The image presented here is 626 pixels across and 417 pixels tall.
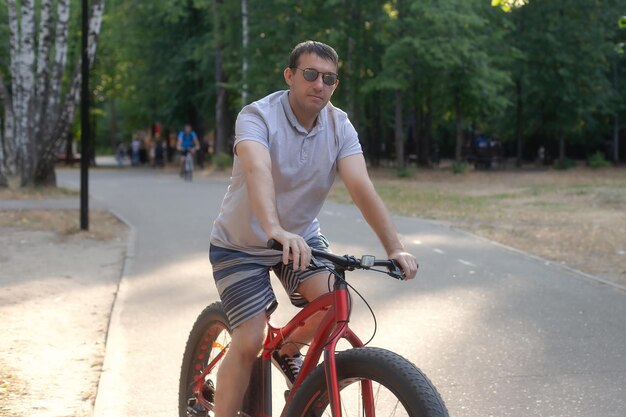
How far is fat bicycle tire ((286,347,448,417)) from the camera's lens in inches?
124

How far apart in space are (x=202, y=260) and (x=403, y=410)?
8.69 meters

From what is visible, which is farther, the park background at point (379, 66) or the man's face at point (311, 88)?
the park background at point (379, 66)

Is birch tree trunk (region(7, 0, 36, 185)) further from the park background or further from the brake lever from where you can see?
the brake lever

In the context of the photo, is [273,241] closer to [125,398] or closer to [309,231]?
[309,231]

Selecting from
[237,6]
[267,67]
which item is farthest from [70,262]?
[237,6]

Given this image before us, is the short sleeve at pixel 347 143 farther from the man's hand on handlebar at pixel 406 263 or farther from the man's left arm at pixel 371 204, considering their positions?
the man's hand on handlebar at pixel 406 263

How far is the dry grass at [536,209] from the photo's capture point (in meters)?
12.9

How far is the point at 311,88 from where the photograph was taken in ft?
12.2

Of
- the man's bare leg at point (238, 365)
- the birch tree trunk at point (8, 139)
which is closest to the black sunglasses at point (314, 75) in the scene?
the man's bare leg at point (238, 365)

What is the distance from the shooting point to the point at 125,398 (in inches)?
229

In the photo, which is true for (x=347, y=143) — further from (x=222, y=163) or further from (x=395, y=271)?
(x=222, y=163)

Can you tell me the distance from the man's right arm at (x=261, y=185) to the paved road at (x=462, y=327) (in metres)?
2.28

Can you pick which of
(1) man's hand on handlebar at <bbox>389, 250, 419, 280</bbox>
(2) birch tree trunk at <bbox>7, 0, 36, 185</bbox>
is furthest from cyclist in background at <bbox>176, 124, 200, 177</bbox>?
(1) man's hand on handlebar at <bbox>389, 250, 419, 280</bbox>

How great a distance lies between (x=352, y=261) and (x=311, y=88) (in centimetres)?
71
